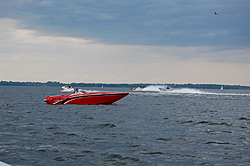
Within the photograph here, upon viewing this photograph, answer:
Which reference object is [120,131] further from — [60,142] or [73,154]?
[73,154]

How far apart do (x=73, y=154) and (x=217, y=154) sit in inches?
263

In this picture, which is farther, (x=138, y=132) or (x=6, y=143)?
(x=138, y=132)

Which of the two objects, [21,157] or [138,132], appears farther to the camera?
[138,132]

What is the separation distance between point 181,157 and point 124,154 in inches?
102

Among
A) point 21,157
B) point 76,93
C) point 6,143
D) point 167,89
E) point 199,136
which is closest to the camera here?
point 21,157

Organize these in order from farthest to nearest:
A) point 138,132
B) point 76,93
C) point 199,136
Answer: point 76,93
point 138,132
point 199,136

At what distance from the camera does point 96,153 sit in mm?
13977

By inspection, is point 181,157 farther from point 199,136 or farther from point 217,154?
point 199,136

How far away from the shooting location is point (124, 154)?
45.8ft

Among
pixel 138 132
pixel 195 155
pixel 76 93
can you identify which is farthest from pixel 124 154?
pixel 76 93

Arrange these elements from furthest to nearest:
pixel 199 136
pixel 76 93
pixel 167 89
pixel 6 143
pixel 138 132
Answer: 1. pixel 167 89
2. pixel 76 93
3. pixel 138 132
4. pixel 199 136
5. pixel 6 143

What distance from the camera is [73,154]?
1378 centimetres

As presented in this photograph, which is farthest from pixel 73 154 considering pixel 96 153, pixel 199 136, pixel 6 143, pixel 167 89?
pixel 167 89

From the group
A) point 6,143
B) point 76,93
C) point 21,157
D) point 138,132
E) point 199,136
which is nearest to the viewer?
point 21,157
